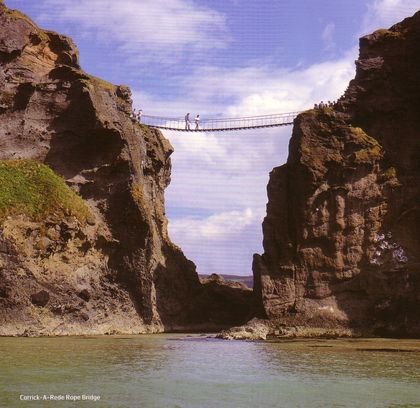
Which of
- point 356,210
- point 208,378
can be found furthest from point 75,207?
point 208,378

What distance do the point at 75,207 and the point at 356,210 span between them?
27.3m

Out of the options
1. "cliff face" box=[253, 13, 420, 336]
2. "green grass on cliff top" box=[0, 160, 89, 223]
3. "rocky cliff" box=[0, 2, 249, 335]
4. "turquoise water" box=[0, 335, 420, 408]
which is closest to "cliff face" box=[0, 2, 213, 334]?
"rocky cliff" box=[0, 2, 249, 335]

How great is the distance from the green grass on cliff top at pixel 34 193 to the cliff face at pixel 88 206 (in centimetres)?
71

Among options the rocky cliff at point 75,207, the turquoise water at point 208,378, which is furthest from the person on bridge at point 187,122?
the turquoise water at point 208,378

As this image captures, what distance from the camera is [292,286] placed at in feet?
205

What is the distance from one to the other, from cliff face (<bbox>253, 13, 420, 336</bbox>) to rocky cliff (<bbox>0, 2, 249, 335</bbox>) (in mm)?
14082

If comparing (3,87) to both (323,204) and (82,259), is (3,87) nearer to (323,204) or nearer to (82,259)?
(82,259)

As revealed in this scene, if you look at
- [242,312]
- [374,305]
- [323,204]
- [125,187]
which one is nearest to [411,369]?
[374,305]

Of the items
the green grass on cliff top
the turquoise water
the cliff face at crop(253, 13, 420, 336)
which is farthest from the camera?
the cliff face at crop(253, 13, 420, 336)

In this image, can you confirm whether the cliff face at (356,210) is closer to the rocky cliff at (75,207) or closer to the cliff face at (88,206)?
the cliff face at (88,206)

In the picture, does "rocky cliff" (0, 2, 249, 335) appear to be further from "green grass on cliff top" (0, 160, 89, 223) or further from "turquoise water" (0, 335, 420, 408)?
"turquoise water" (0, 335, 420, 408)

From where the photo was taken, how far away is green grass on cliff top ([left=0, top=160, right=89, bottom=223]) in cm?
5928

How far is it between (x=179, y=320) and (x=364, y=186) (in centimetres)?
2650

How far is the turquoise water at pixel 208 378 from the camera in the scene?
19547 millimetres
